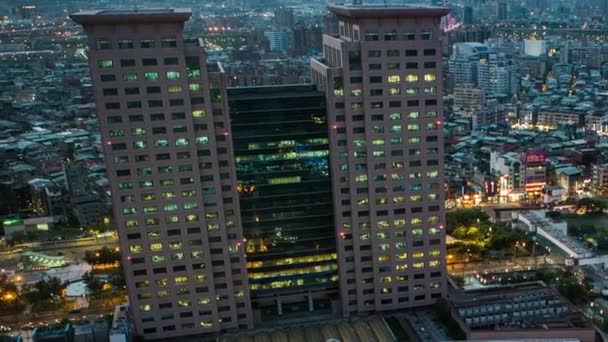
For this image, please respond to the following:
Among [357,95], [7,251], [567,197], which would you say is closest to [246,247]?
[357,95]

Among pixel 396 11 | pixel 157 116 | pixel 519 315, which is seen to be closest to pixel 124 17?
pixel 157 116

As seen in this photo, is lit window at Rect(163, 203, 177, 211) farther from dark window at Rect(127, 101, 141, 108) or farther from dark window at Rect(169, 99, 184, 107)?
dark window at Rect(127, 101, 141, 108)

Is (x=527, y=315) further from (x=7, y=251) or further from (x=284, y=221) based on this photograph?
(x=7, y=251)

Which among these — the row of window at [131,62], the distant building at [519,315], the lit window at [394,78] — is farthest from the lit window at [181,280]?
the lit window at [394,78]

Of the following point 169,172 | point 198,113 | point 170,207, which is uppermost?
point 198,113

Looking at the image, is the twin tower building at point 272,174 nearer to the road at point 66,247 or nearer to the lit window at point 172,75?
the lit window at point 172,75

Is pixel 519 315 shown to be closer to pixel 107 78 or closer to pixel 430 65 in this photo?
pixel 430 65

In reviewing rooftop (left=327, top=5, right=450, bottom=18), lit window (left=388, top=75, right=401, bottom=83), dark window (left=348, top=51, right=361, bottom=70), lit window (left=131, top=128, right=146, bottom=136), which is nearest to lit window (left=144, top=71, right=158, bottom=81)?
lit window (left=131, top=128, right=146, bottom=136)
